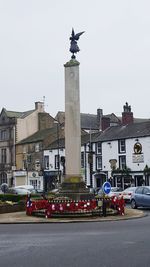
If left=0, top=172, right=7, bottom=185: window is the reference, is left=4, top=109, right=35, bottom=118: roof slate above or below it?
above

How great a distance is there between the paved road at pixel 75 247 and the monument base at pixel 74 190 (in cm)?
826

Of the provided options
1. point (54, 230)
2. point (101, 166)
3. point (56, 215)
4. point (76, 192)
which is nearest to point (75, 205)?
point (56, 215)

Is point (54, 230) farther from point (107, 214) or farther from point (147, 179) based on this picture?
point (147, 179)

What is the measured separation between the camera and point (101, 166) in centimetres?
5694

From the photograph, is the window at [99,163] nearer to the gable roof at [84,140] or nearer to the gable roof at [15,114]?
the gable roof at [84,140]

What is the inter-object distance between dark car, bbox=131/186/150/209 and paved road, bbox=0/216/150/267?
1213 centimetres

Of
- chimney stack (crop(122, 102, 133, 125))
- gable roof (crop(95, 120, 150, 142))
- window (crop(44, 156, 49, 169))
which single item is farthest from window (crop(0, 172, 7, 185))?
chimney stack (crop(122, 102, 133, 125))

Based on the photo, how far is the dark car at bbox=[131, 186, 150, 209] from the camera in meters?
28.8

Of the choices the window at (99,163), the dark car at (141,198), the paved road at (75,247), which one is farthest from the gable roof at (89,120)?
the paved road at (75,247)

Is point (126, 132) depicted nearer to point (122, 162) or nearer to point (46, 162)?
point (122, 162)

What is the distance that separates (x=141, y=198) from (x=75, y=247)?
58.6ft

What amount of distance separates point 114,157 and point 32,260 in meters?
45.6

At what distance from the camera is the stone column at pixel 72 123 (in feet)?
84.7

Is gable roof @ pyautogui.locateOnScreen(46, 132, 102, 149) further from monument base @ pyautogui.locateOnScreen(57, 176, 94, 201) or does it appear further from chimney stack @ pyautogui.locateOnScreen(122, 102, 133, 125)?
monument base @ pyautogui.locateOnScreen(57, 176, 94, 201)
